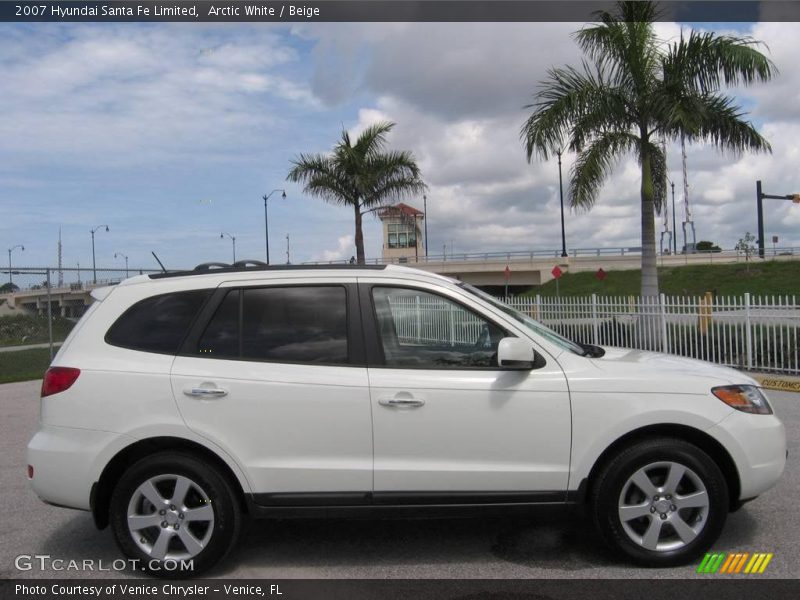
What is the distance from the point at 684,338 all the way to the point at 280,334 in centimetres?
1192

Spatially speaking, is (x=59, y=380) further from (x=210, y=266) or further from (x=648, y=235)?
(x=648, y=235)

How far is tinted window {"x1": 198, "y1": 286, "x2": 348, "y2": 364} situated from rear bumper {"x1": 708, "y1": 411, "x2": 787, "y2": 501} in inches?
88.8

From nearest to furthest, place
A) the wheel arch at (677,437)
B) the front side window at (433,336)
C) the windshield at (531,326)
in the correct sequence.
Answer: the wheel arch at (677,437), the front side window at (433,336), the windshield at (531,326)

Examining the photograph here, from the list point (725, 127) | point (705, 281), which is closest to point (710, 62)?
point (725, 127)

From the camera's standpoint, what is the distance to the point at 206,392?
412 cm

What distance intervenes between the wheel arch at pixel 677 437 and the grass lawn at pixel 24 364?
14.5 metres

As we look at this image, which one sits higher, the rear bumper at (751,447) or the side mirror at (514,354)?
the side mirror at (514,354)

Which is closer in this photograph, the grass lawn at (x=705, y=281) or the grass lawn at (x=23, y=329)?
the grass lawn at (x=23, y=329)

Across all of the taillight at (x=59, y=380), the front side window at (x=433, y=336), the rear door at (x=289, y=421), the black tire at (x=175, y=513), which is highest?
the front side window at (x=433, y=336)

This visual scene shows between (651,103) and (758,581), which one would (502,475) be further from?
(651,103)

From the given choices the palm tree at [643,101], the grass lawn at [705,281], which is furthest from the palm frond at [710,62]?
the grass lawn at [705,281]

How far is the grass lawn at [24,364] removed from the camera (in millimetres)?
Result: 15781

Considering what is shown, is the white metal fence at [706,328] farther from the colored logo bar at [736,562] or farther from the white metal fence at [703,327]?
the colored logo bar at [736,562]

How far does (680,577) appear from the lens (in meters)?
4.00
